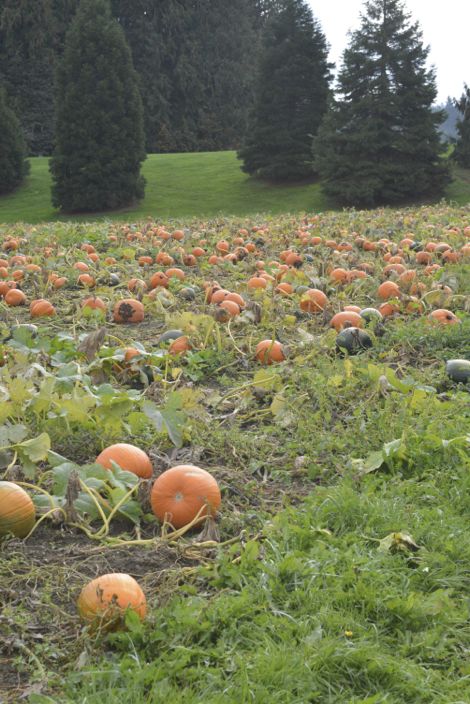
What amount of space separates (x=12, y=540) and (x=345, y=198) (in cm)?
3188

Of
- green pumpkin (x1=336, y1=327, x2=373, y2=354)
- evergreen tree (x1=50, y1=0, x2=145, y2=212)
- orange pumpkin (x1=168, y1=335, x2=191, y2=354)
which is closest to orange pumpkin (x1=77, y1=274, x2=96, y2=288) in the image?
orange pumpkin (x1=168, y1=335, x2=191, y2=354)

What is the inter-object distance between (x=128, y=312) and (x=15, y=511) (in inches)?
146

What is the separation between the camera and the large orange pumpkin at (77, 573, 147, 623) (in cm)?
219

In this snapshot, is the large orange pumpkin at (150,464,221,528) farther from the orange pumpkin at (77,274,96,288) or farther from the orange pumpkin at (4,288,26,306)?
the orange pumpkin at (77,274,96,288)

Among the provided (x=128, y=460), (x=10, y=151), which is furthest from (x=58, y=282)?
(x=10, y=151)

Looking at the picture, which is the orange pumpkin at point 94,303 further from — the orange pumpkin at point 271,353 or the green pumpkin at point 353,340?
the green pumpkin at point 353,340

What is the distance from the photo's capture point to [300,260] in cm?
852

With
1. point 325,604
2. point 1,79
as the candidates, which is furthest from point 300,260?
point 1,79

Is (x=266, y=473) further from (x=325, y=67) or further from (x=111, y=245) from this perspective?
(x=325, y=67)

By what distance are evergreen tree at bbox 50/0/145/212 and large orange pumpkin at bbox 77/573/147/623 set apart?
33.7m

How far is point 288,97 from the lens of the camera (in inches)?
1538

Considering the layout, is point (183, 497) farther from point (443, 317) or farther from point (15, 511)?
point (443, 317)

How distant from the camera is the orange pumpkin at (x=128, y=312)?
6.25 m

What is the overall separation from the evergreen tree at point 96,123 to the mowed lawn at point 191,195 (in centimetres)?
118
